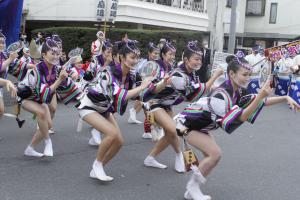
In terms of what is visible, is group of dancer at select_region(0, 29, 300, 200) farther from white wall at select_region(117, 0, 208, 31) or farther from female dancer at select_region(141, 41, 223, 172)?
white wall at select_region(117, 0, 208, 31)

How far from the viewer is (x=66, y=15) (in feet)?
66.8

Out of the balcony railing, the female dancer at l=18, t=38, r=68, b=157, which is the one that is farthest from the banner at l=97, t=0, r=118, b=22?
the female dancer at l=18, t=38, r=68, b=157

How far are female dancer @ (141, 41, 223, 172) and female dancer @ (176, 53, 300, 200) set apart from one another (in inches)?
19.2

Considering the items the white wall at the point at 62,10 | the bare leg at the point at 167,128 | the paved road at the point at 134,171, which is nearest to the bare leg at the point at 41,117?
the paved road at the point at 134,171

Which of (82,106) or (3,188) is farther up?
(82,106)

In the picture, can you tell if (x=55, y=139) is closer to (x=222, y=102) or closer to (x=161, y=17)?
(x=222, y=102)

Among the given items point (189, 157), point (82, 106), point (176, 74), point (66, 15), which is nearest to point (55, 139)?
point (82, 106)

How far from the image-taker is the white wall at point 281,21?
29.3 m

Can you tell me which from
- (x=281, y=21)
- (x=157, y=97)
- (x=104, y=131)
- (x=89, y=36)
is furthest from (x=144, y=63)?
(x=281, y=21)

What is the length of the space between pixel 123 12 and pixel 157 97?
46.1ft

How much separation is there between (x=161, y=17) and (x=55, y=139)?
15.2m

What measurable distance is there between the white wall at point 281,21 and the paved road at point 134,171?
23.1 meters

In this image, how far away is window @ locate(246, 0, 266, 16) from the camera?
2994 cm

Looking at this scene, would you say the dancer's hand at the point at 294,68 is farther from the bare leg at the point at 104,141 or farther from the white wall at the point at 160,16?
the white wall at the point at 160,16
